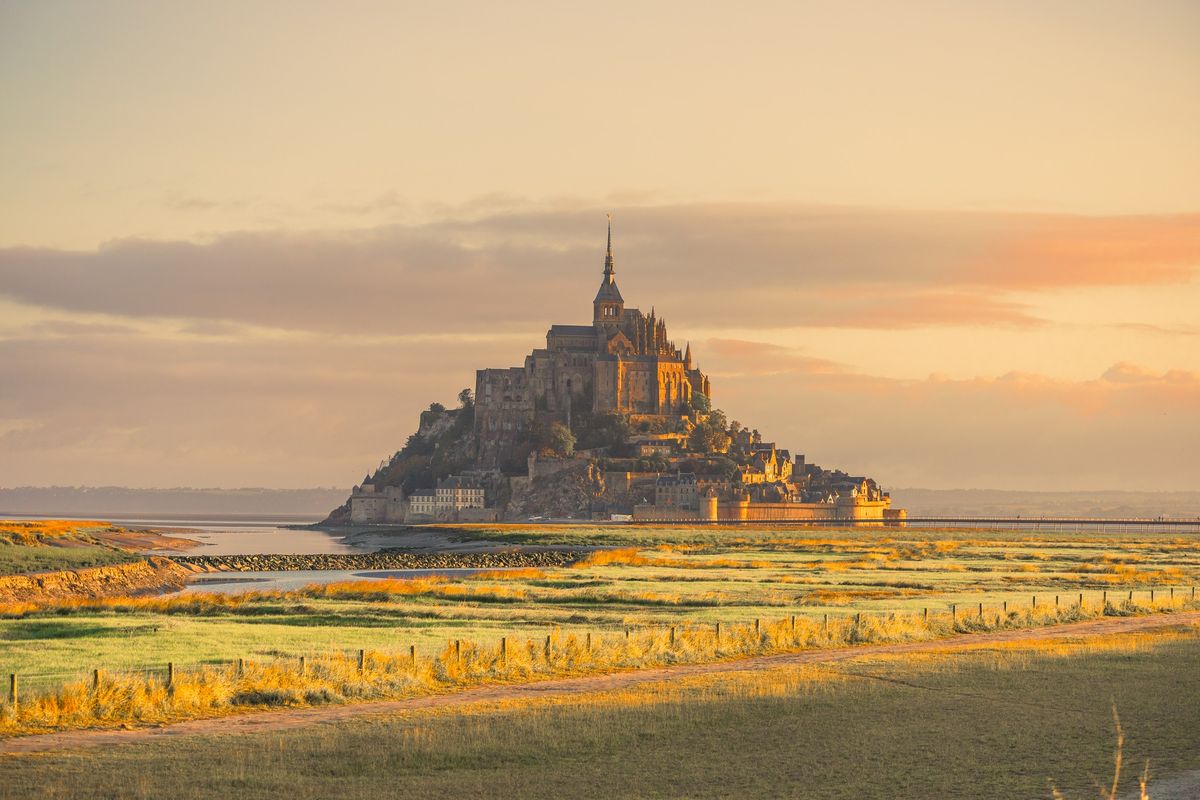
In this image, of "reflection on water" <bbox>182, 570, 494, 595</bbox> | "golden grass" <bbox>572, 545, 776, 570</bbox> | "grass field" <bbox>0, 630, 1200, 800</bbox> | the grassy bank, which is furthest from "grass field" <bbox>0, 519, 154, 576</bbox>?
"grass field" <bbox>0, 630, 1200, 800</bbox>

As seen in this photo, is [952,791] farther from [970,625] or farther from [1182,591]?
[1182,591]

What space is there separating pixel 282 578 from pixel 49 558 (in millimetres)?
14881

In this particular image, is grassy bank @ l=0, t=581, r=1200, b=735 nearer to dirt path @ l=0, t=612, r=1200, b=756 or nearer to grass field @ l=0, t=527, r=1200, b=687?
dirt path @ l=0, t=612, r=1200, b=756

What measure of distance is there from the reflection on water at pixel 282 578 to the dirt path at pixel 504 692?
1488 inches

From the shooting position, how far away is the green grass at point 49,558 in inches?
2660

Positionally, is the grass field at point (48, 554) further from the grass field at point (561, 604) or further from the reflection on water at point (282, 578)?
the grass field at point (561, 604)

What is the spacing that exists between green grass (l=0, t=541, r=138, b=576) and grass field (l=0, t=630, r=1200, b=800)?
4341cm

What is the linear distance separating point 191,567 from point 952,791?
78483 millimetres

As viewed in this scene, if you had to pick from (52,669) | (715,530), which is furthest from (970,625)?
(715,530)

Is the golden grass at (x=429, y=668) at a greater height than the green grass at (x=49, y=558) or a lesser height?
lesser

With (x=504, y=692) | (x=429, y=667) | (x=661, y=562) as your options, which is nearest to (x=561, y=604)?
(x=429, y=667)

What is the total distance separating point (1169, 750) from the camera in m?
25.0

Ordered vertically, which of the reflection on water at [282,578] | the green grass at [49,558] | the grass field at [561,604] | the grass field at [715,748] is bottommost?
the reflection on water at [282,578]

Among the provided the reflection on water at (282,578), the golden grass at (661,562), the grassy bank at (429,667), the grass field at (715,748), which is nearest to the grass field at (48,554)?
the reflection on water at (282,578)
